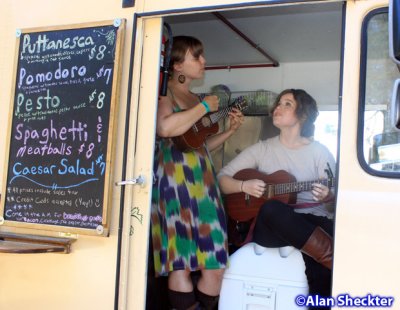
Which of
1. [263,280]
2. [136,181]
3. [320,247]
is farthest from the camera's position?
[263,280]

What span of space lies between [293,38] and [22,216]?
2347 mm

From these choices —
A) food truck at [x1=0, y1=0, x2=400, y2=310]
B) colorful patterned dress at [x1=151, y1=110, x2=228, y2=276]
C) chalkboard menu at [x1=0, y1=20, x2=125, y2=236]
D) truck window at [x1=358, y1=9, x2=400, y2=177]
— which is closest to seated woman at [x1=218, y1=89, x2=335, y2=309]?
colorful patterned dress at [x1=151, y1=110, x2=228, y2=276]

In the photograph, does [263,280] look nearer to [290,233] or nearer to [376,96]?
[290,233]

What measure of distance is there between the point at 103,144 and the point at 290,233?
3.60 ft

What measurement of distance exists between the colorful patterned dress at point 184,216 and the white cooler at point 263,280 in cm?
11

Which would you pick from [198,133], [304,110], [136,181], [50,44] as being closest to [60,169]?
[136,181]

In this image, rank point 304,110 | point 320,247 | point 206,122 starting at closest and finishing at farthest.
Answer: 1. point 320,247
2. point 206,122
3. point 304,110

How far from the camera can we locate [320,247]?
8.38ft

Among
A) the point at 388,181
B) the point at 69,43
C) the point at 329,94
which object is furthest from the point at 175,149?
the point at 329,94

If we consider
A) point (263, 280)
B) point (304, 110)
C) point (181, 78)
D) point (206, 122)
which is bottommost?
point (263, 280)

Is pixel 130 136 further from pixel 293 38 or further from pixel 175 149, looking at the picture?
pixel 293 38

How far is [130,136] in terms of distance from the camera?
8.21 feet

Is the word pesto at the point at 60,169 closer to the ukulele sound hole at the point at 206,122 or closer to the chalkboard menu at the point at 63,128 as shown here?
the chalkboard menu at the point at 63,128

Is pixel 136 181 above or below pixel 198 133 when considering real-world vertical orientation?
below
